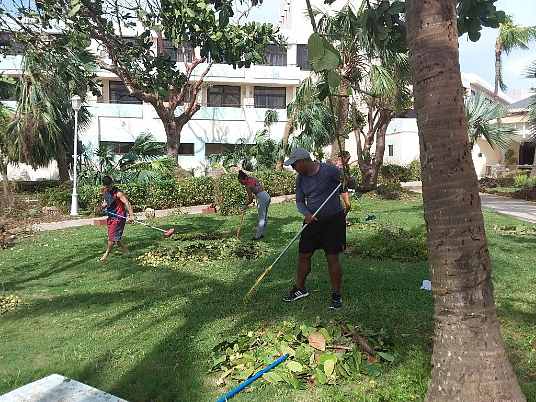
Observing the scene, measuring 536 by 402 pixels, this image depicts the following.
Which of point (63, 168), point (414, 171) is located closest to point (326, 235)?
point (63, 168)

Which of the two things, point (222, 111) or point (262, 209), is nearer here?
point (262, 209)

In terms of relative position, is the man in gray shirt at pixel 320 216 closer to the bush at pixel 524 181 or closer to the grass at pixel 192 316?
the grass at pixel 192 316

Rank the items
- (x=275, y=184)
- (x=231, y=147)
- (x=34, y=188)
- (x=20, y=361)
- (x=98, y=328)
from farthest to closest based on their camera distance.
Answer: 1. (x=231, y=147)
2. (x=34, y=188)
3. (x=275, y=184)
4. (x=98, y=328)
5. (x=20, y=361)

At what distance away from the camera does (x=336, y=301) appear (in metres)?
4.90

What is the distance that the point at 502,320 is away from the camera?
4512 millimetres

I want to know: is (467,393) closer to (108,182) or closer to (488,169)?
→ (108,182)

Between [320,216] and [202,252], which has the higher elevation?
[320,216]

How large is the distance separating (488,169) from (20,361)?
3027 cm

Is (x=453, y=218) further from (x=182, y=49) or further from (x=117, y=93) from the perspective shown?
(x=117, y=93)

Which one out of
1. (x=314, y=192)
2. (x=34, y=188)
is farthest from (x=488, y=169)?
(x=314, y=192)

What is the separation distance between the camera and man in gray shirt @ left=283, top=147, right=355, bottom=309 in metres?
4.89

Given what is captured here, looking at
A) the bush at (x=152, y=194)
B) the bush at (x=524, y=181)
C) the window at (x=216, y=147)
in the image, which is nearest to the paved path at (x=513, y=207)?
the bush at (x=524, y=181)

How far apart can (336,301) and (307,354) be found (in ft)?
4.05

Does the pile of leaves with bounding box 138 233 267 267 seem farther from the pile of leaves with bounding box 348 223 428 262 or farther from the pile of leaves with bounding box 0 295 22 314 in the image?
the pile of leaves with bounding box 0 295 22 314
